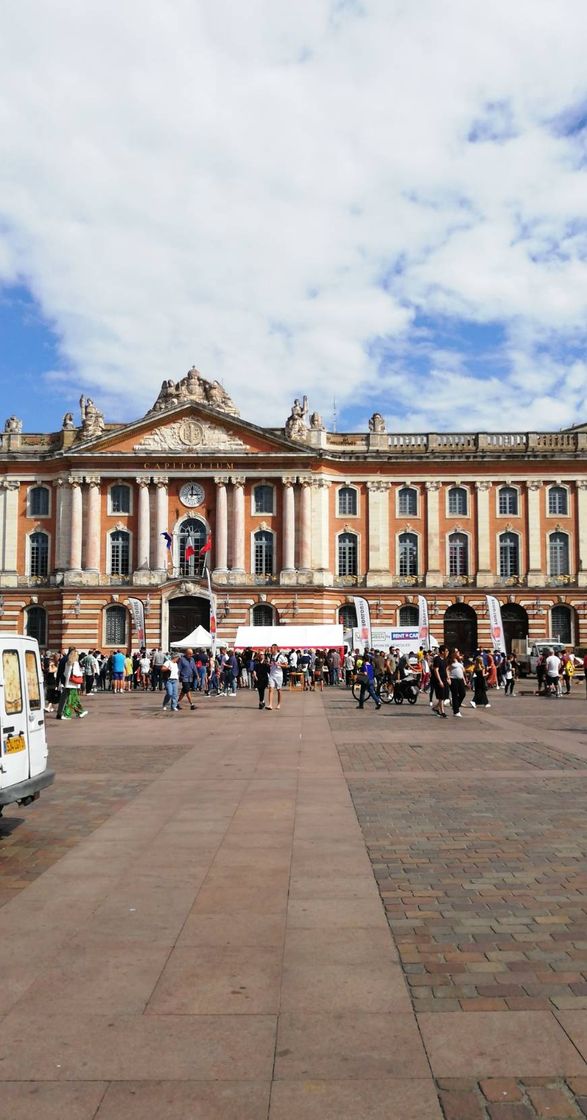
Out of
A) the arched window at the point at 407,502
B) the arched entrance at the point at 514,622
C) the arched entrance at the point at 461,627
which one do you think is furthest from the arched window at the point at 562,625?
the arched window at the point at 407,502

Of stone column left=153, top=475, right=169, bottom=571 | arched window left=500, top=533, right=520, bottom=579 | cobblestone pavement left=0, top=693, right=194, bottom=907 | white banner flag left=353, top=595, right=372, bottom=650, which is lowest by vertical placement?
cobblestone pavement left=0, top=693, right=194, bottom=907

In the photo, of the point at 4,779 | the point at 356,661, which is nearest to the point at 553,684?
the point at 356,661

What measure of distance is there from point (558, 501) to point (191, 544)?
843 inches

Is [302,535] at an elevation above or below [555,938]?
above

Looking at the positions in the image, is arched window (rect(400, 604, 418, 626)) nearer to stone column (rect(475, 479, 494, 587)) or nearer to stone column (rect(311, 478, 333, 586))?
stone column (rect(475, 479, 494, 587))

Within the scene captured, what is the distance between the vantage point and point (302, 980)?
5.59 meters

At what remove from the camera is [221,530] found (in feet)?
173

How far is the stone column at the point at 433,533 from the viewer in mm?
54375

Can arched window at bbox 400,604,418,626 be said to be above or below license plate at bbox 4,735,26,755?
above

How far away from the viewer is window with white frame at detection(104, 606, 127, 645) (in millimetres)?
52438

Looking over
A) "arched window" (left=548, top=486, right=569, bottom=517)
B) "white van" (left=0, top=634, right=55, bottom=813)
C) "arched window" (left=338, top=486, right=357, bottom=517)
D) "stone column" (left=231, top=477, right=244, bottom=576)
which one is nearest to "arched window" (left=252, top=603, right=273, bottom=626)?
"stone column" (left=231, top=477, right=244, bottom=576)

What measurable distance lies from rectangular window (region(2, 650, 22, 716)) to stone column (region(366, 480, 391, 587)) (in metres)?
44.9

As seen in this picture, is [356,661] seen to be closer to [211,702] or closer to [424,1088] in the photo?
[211,702]

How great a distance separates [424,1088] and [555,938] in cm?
236
